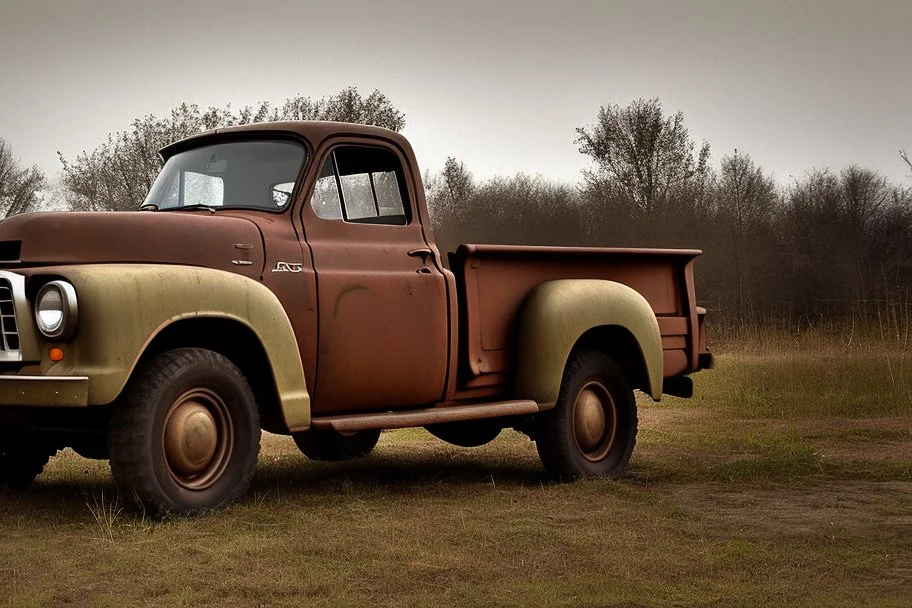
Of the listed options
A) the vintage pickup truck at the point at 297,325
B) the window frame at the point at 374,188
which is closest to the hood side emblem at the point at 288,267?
the vintage pickup truck at the point at 297,325

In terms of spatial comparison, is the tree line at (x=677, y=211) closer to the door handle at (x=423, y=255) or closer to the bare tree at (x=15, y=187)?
the bare tree at (x=15, y=187)

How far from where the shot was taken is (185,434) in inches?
209

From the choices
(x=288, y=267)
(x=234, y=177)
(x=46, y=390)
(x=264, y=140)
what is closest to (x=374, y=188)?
(x=264, y=140)

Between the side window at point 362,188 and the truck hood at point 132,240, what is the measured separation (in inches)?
22.5

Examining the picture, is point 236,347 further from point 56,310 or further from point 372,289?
point 56,310

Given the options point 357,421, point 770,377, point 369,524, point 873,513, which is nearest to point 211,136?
point 357,421

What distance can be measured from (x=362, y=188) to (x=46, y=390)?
2.19 meters

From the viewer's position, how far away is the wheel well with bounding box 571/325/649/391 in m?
7.47

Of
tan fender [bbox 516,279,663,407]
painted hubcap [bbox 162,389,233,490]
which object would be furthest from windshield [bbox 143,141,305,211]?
tan fender [bbox 516,279,663,407]

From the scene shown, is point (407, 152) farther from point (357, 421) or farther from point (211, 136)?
point (357, 421)

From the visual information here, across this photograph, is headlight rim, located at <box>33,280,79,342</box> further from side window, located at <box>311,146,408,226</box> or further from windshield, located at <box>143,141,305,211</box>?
side window, located at <box>311,146,408,226</box>

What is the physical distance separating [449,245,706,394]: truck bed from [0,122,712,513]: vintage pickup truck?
14 mm

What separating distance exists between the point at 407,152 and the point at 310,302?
1339 mm

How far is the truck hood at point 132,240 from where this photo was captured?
536 centimetres
